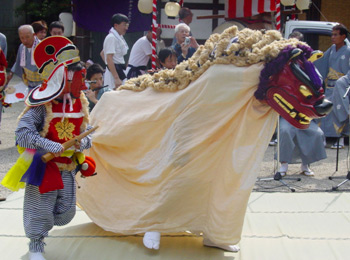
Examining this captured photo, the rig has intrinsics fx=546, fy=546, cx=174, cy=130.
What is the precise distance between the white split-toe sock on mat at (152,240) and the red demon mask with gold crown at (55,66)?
113 cm

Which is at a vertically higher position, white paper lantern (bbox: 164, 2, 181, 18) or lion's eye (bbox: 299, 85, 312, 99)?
white paper lantern (bbox: 164, 2, 181, 18)

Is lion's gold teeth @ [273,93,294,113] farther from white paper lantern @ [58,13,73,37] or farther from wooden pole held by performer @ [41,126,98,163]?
white paper lantern @ [58,13,73,37]

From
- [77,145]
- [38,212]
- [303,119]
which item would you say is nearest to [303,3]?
[303,119]

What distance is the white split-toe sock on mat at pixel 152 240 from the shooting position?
3783mm

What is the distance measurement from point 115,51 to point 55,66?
3723 millimetres

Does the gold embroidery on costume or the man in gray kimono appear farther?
the man in gray kimono

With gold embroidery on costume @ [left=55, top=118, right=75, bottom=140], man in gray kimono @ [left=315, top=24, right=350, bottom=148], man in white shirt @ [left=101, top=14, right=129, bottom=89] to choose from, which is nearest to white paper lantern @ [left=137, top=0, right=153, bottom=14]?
man in white shirt @ [left=101, top=14, right=129, bottom=89]

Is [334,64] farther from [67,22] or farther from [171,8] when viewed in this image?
[67,22]

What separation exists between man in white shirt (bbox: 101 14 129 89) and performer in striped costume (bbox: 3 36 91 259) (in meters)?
3.44

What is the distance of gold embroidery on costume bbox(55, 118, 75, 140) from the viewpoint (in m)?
3.57

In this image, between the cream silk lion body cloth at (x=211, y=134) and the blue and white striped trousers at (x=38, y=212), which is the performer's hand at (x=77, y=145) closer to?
the blue and white striped trousers at (x=38, y=212)

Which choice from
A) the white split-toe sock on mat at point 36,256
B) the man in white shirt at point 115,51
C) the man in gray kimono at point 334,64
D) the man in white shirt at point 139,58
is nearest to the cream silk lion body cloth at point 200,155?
the white split-toe sock on mat at point 36,256

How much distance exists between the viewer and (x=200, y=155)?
11.9ft

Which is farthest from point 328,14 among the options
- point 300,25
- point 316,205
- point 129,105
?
point 129,105
